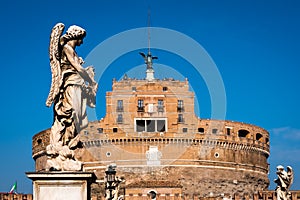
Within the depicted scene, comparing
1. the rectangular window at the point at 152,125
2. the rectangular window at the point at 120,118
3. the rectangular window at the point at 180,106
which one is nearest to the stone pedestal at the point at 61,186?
the rectangular window at the point at 120,118

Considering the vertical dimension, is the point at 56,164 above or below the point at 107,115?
below

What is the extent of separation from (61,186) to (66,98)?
939mm

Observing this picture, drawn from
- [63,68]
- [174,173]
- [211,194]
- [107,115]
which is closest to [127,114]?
[107,115]

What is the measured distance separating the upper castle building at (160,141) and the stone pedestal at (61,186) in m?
58.3

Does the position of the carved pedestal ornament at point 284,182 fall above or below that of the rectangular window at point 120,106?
below

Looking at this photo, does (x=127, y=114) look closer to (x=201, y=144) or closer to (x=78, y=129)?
(x=201, y=144)

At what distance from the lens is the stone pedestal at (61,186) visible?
6.42 m

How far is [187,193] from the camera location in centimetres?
6606

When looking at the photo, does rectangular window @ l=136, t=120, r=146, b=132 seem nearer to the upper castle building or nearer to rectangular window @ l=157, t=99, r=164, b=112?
the upper castle building

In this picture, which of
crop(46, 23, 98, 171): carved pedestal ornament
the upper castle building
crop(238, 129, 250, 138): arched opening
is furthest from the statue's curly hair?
crop(238, 129, 250, 138): arched opening

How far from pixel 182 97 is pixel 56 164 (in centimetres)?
6120

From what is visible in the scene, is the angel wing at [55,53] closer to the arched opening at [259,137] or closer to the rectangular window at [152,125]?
the rectangular window at [152,125]

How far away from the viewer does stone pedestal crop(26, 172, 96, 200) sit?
Answer: 642 centimetres

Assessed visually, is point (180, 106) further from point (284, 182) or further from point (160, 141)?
point (284, 182)
